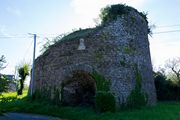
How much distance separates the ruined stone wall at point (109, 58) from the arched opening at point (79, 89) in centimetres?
50

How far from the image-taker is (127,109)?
17594 millimetres

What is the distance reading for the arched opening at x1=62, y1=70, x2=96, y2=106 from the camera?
757 inches

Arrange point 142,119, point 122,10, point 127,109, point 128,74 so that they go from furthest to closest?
1. point 122,10
2. point 128,74
3. point 127,109
4. point 142,119

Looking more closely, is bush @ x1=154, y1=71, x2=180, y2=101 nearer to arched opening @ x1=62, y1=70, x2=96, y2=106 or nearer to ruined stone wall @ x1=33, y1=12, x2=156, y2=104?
ruined stone wall @ x1=33, y1=12, x2=156, y2=104

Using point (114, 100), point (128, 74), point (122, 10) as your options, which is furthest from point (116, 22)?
point (114, 100)

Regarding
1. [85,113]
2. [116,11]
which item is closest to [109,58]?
[116,11]

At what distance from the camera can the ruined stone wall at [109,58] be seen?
60.6 feet

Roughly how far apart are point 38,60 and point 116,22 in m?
7.71

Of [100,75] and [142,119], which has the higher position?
[100,75]

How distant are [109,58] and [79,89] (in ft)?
11.5

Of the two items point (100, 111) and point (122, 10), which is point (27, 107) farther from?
point (122, 10)

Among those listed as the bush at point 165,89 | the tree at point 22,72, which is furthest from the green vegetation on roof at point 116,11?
the tree at point 22,72

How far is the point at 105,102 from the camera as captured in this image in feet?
53.4

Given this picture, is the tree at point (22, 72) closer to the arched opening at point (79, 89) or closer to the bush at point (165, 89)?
the bush at point (165, 89)
